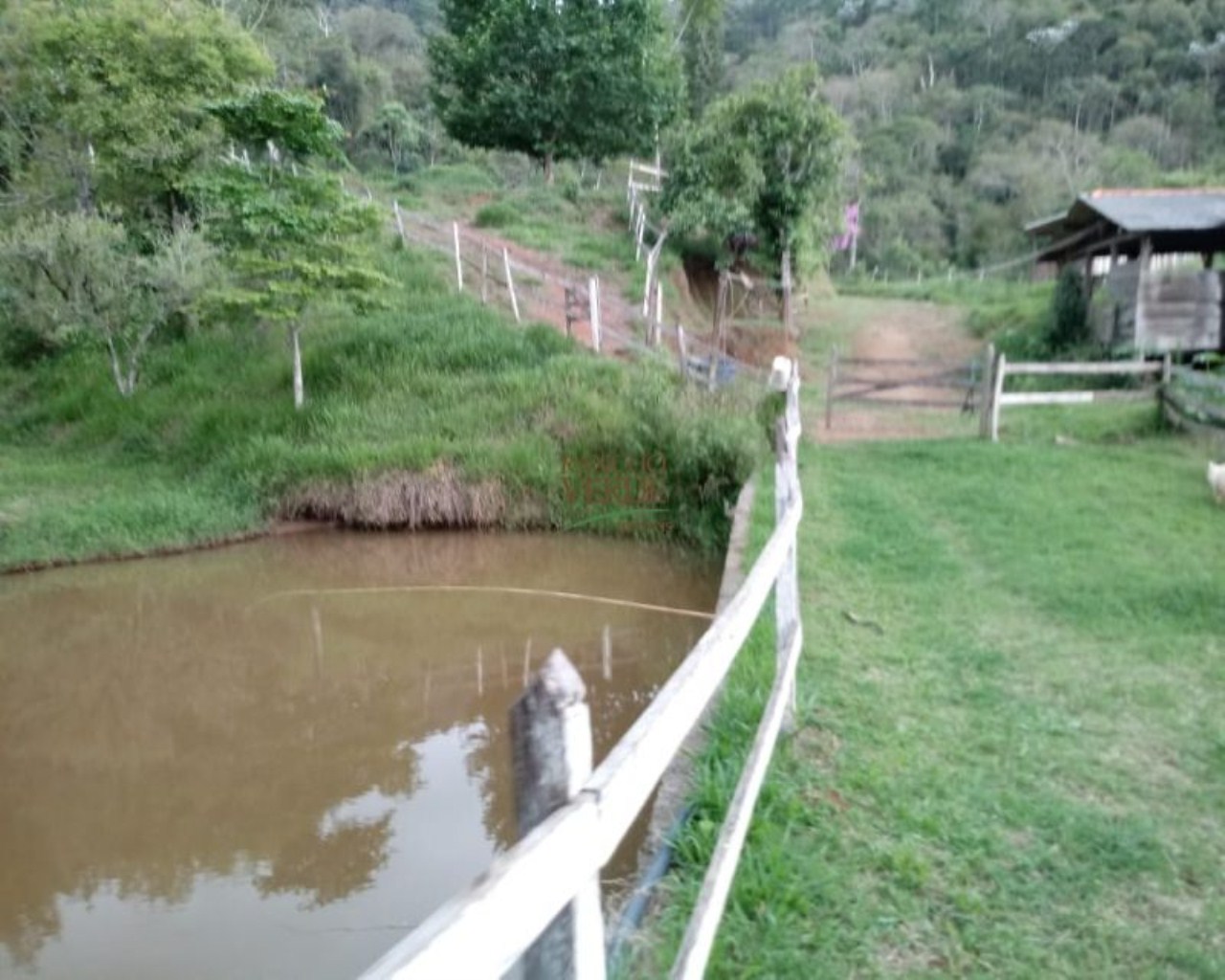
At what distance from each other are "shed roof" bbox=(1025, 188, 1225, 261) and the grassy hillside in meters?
9.20

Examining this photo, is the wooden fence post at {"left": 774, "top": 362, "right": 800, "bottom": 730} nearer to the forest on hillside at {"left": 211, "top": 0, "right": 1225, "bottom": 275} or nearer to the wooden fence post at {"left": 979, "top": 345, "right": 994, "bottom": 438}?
the wooden fence post at {"left": 979, "top": 345, "right": 994, "bottom": 438}

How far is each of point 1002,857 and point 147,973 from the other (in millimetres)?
3803

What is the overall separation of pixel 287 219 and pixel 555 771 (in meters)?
13.3

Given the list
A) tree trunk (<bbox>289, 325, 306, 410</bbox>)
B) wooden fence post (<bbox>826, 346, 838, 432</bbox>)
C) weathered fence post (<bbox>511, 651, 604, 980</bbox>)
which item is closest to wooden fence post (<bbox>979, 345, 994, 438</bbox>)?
wooden fence post (<bbox>826, 346, 838, 432</bbox>)

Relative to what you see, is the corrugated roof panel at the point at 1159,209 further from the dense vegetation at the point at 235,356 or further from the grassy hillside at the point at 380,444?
the dense vegetation at the point at 235,356

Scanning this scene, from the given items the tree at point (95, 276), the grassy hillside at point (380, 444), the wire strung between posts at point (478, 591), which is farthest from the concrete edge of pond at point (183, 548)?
the tree at point (95, 276)

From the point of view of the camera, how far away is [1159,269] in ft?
58.5

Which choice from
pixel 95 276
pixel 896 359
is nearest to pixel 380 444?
pixel 95 276

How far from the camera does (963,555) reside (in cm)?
828

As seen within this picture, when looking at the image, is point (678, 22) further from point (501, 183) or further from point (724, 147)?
point (724, 147)

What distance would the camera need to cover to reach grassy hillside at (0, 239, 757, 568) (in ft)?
38.5

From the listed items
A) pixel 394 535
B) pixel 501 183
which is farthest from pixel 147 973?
pixel 501 183

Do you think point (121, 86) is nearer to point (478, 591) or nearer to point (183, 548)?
point (183, 548)

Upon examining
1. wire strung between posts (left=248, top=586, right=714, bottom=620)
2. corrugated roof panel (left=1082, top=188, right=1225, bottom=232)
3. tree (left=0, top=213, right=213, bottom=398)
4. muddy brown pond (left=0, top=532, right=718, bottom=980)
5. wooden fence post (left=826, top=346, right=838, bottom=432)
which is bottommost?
muddy brown pond (left=0, top=532, right=718, bottom=980)
